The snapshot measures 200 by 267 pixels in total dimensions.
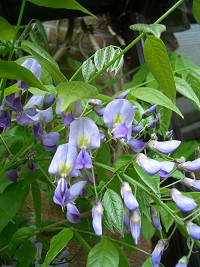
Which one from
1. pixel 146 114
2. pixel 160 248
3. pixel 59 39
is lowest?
pixel 59 39

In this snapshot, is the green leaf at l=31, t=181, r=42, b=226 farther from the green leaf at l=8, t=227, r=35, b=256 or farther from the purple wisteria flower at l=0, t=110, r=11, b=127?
the purple wisteria flower at l=0, t=110, r=11, b=127

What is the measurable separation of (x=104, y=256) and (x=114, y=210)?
103 millimetres

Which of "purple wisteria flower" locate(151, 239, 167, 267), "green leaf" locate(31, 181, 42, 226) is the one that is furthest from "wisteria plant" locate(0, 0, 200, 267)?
"green leaf" locate(31, 181, 42, 226)

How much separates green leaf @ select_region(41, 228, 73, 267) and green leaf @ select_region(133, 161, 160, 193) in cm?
17

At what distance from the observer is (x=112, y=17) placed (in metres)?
2.08

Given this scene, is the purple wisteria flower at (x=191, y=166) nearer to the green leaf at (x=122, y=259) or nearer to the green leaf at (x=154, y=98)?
the green leaf at (x=154, y=98)

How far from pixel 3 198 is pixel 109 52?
0.34 metres

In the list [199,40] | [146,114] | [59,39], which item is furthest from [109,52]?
[59,39]

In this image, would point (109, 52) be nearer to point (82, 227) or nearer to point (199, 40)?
point (82, 227)

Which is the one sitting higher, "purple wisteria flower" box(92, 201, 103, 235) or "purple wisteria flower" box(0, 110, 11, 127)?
"purple wisteria flower" box(0, 110, 11, 127)

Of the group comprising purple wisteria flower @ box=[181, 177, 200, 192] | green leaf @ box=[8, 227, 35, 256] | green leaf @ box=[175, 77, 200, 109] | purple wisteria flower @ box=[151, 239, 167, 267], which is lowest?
green leaf @ box=[8, 227, 35, 256]

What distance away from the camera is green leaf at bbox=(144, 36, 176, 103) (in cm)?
63

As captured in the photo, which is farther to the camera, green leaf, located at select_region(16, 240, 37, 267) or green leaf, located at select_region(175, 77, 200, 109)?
green leaf, located at select_region(16, 240, 37, 267)

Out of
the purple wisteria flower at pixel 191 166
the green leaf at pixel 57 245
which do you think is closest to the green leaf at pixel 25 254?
the green leaf at pixel 57 245
